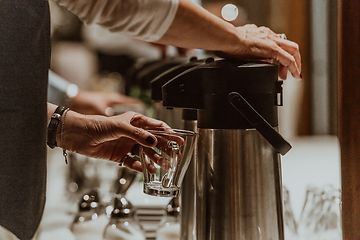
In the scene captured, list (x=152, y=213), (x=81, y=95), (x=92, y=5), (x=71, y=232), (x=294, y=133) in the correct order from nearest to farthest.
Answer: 1. (x=92, y=5)
2. (x=71, y=232)
3. (x=152, y=213)
4. (x=81, y=95)
5. (x=294, y=133)

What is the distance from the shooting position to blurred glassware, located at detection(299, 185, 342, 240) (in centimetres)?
92

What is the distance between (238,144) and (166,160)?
115 millimetres

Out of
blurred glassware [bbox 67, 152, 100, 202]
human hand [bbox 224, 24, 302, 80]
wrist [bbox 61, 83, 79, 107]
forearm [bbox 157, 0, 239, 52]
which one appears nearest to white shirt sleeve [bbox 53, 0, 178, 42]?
forearm [bbox 157, 0, 239, 52]

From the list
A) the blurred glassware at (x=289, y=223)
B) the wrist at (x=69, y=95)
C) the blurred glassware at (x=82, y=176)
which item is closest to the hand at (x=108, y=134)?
the blurred glassware at (x=289, y=223)

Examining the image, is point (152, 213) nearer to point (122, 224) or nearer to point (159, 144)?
point (122, 224)

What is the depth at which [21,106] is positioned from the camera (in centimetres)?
66

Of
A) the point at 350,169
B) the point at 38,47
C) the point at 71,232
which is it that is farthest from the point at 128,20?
the point at 71,232

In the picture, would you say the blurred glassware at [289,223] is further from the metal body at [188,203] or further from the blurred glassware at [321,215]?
the metal body at [188,203]

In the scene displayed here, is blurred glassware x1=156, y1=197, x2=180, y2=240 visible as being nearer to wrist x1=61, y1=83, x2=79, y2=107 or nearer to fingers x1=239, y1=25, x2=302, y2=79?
fingers x1=239, y1=25, x2=302, y2=79

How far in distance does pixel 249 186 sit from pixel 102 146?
0.29 m

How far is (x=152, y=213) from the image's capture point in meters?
1.18

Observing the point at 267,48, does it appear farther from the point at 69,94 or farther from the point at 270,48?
the point at 69,94

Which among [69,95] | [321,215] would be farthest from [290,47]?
[69,95]

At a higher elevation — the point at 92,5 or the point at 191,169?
the point at 92,5
